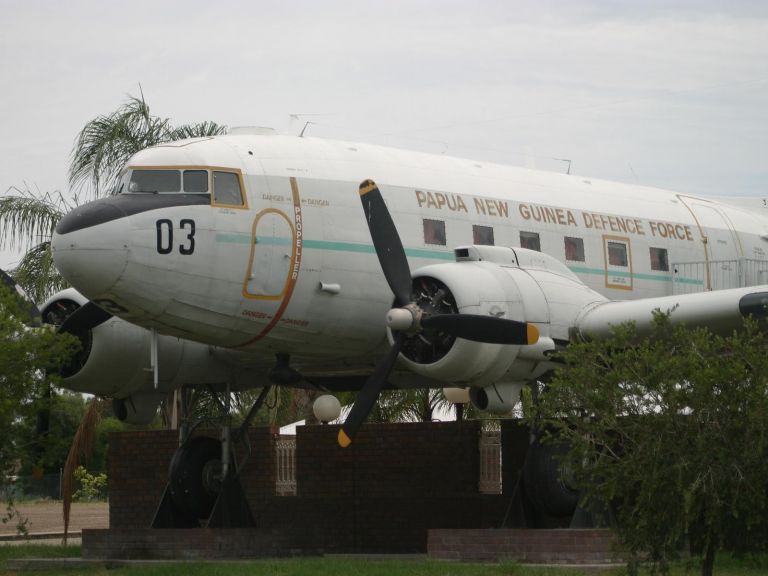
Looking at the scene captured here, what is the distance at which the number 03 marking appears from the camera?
16578 mm

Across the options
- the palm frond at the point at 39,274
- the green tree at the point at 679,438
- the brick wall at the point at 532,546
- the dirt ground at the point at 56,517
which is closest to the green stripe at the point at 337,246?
the brick wall at the point at 532,546

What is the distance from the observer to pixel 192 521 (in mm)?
20359

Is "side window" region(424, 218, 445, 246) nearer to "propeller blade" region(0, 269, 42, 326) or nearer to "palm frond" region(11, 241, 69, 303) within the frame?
"propeller blade" region(0, 269, 42, 326)

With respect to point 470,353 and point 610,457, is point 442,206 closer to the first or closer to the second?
point 470,353

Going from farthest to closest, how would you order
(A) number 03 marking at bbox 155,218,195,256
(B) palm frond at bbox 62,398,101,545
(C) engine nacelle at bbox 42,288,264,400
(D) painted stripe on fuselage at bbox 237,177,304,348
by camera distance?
1. (B) palm frond at bbox 62,398,101,545
2. (C) engine nacelle at bbox 42,288,264,400
3. (D) painted stripe on fuselage at bbox 237,177,304,348
4. (A) number 03 marking at bbox 155,218,195,256

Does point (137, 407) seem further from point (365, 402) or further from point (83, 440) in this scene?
point (365, 402)

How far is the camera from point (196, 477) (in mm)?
20516

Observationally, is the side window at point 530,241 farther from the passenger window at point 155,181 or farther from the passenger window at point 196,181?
the passenger window at point 155,181

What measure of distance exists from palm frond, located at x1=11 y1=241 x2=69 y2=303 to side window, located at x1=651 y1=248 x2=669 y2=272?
11876mm

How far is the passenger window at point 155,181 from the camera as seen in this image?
17094mm

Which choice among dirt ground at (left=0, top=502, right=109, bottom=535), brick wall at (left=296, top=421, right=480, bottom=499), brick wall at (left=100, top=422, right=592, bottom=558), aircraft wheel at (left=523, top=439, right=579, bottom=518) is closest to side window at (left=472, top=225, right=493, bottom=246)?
aircraft wheel at (left=523, top=439, right=579, bottom=518)

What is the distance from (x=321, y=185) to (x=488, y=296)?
9.59 ft

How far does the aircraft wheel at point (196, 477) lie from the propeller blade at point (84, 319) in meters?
2.43

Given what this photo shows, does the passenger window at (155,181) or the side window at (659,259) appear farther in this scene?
the side window at (659,259)
